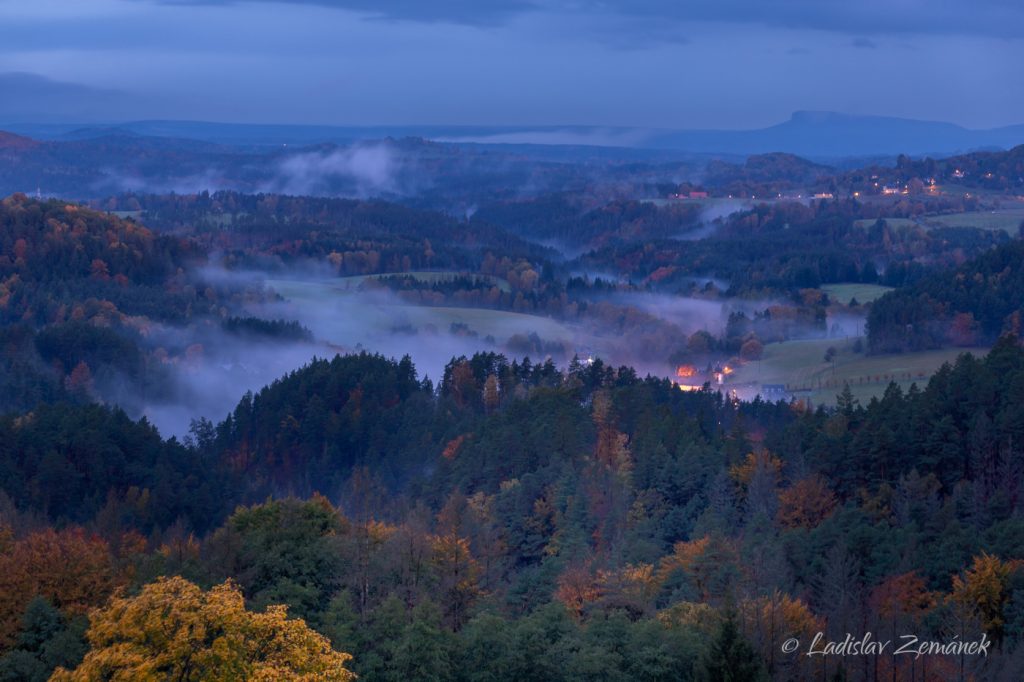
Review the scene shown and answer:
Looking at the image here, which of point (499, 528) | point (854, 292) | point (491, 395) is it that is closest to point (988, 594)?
point (499, 528)

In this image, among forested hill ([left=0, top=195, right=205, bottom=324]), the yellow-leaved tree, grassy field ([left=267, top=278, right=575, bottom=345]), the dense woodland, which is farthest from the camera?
grassy field ([left=267, top=278, right=575, bottom=345])

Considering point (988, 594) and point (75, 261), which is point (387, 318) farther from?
point (988, 594)

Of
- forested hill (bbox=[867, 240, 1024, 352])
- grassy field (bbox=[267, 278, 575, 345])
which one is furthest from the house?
grassy field (bbox=[267, 278, 575, 345])

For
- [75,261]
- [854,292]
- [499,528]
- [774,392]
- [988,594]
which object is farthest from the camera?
[854,292]

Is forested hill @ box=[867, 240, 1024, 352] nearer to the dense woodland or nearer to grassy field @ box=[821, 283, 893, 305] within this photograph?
grassy field @ box=[821, 283, 893, 305]

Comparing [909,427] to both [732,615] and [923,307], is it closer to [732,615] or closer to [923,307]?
[732,615]

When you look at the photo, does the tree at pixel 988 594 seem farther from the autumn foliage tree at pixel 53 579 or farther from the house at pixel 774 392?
the house at pixel 774 392

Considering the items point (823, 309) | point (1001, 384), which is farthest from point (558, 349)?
point (1001, 384)
